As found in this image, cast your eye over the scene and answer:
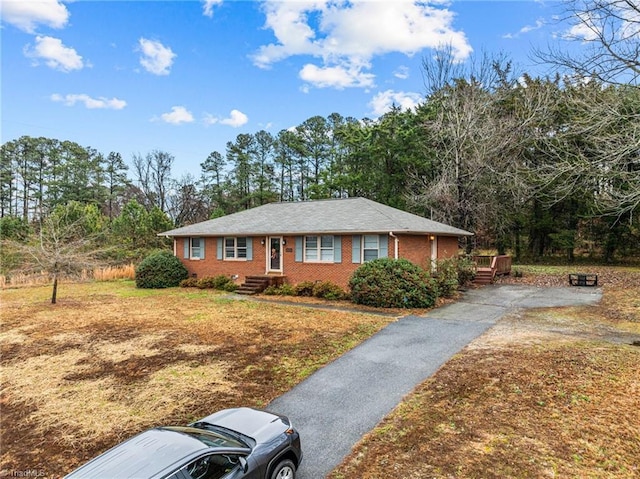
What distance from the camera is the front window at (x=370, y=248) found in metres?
15.0

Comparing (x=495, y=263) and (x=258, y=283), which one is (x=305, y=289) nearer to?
(x=258, y=283)

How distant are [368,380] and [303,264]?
10.3 metres

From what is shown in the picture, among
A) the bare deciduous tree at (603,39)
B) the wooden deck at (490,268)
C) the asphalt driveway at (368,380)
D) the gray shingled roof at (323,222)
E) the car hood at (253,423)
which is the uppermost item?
the bare deciduous tree at (603,39)

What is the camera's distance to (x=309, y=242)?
16.4m

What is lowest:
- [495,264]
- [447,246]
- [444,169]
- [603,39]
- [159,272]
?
[159,272]

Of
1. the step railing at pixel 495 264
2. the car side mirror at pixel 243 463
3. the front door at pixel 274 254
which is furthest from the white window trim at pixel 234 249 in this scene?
the car side mirror at pixel 243 463

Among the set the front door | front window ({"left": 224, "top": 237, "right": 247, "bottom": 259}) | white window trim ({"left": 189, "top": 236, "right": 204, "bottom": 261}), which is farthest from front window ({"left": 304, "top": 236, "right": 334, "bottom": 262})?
white window trim ({"left": 189, "top": 236, "right": 204, "bottom": 261})

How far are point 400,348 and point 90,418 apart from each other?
5.88 metres

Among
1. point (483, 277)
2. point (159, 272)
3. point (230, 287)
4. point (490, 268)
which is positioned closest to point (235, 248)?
point (230, 287)

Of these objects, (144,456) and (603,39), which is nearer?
(144,456)

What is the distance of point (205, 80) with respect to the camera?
18.2 m

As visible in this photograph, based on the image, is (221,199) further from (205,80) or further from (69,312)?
(69,312)

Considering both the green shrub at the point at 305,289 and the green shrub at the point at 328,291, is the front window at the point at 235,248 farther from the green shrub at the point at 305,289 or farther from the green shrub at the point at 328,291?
the green shrub at the point at 328,291

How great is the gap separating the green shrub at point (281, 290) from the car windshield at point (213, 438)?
12.0m
